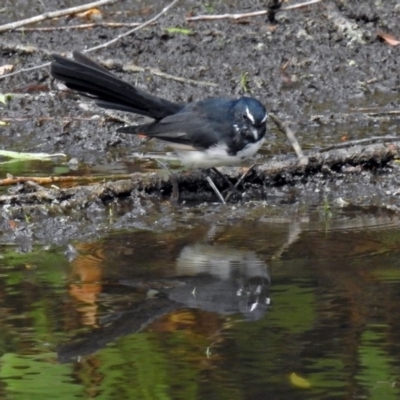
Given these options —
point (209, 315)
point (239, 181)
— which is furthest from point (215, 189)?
point (209, 315)

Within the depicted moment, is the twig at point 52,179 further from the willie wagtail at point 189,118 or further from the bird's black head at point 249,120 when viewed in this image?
the bird's black head at point 249,120

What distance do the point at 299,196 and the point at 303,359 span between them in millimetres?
2712

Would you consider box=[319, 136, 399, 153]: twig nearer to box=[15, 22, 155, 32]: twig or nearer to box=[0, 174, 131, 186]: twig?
box=[0, 174, 131, 186]: twig

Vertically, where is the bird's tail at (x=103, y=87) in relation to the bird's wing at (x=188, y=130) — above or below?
above

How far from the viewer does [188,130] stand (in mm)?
6750

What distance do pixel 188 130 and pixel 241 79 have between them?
2.39 m

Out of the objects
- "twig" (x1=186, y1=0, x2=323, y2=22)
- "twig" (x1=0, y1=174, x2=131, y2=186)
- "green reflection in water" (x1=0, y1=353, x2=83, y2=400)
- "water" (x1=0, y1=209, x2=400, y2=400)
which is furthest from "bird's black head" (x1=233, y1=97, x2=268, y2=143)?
"twig" (x1=186, y1=0, x2=323, y2=22)

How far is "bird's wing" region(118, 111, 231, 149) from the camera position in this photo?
6.66m

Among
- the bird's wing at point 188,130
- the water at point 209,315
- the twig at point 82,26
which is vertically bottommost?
the water at point 209,315

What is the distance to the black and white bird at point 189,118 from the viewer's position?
661 cm

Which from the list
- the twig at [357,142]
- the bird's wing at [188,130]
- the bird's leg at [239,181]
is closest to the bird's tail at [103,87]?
the bird's wing at [188,130]

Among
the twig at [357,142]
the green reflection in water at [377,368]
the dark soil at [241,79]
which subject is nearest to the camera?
the green reflection in water at [377,368]

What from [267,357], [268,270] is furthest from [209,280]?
[267,357]

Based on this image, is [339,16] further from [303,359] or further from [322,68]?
[303,359]
